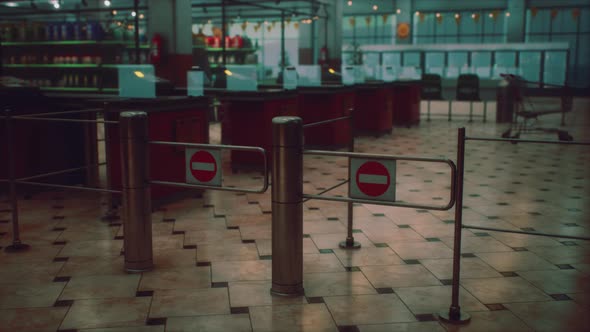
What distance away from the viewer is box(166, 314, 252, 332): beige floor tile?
2.96 m

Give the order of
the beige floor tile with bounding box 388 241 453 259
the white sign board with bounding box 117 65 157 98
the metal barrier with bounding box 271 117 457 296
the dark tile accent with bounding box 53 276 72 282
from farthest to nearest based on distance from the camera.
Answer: the white sign board with bounding box 117 65 157 98, the beige floor tile with bounding box 388 241 453 259, the dark tile accent with bounding box 53 276 72 282, the metal barrier with bounding box 271 117 457 296

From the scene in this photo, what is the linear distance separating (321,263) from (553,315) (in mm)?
1460

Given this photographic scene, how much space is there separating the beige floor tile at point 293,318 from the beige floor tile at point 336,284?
21cm

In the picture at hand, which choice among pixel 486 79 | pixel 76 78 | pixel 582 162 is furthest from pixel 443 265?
pixel 486 79

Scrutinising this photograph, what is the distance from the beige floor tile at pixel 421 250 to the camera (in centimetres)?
416

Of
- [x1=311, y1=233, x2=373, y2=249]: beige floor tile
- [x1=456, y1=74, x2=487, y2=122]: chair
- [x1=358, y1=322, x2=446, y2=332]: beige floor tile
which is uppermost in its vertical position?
[x1=456, y1=74, x2=487, y2=122]: chair

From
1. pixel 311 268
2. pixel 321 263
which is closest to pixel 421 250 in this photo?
pixel 321 263

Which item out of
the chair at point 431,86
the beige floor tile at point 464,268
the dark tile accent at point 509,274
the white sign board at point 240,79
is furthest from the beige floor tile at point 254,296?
the chair at point 431,86

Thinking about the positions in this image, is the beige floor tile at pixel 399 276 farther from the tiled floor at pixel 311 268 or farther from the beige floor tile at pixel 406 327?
the beige floor tile at pixel 406 327

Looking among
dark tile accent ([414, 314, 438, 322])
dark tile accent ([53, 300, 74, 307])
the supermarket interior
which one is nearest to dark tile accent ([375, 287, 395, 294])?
the supermarket interior

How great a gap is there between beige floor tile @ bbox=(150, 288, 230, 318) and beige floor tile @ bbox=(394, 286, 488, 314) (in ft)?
3.30

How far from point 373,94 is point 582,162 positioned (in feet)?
12.5

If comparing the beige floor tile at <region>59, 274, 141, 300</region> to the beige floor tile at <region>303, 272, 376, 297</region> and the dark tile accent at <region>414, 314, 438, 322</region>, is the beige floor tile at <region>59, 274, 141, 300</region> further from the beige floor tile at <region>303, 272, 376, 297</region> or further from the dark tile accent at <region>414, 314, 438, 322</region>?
the dark tile accent at <region>414, 314, 438, 322</region>

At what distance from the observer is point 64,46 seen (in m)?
12.3
